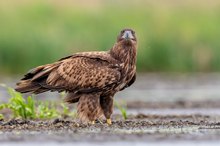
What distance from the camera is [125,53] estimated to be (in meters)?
12.8

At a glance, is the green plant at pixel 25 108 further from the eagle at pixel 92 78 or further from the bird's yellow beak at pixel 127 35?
the bird's yellow beak at pixel 127 35

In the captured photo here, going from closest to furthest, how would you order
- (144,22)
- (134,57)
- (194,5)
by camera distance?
(134,57)
(144,22)
(194,5)

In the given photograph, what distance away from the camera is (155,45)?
25.2 meters

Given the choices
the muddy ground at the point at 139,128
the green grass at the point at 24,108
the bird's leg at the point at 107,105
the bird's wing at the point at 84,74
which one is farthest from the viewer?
the green grass at the point at 24,108

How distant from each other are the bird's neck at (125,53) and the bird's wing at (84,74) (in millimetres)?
121

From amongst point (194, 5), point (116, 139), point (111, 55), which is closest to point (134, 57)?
point (111, 55)

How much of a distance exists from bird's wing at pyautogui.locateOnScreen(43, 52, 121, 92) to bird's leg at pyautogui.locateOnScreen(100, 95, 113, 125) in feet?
1.25

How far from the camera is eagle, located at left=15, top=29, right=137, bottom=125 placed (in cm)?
1250

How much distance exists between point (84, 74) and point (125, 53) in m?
0.61

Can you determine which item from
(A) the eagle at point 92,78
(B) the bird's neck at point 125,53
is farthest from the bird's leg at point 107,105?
(B) the bird's neck at point 125,53

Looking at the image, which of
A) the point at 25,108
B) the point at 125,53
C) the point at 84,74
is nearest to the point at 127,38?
the point at 125,53

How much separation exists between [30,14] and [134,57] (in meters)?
15.1

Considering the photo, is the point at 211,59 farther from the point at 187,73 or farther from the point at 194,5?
the point at 194,5

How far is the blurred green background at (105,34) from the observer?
24.6 metres
